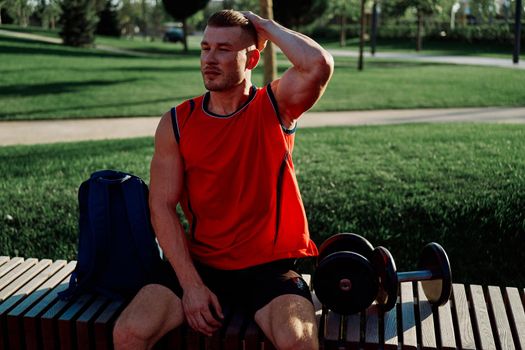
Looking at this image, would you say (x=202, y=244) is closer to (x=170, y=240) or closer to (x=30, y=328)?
(x=170, y=240)

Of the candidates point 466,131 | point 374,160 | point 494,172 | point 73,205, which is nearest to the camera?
point 73,205

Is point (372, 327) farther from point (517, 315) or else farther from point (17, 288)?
point (17, 288)

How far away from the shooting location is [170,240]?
3090 millimetres

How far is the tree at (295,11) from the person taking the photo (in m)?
37.8

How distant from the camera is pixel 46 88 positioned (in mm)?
17484

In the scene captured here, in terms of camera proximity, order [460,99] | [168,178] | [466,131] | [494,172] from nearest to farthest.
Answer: [168,178]
[494,172]
[466,131]
[460,99]

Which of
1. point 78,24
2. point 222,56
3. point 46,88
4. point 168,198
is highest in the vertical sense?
point 78,24

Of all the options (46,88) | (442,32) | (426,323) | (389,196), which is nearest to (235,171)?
(426,323)

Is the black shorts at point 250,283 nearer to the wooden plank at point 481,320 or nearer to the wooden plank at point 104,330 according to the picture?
the wooden plank at point 104,330

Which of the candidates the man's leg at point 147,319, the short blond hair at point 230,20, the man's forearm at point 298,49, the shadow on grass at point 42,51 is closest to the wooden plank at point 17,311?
the man's leg at point 147,319

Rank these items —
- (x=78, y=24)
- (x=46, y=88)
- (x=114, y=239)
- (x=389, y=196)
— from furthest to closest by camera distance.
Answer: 1. (x=78, y=24)
2. (x=46, y=88)
3. (x=389, y=196)
4. (x=114, y=239)

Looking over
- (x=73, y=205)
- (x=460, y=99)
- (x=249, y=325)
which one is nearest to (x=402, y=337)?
(x=249, y=325)

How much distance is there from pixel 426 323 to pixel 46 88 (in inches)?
632

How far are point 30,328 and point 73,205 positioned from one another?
2.95 metres
